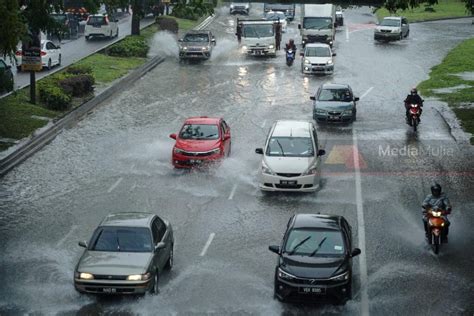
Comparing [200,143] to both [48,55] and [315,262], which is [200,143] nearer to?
[315,262]

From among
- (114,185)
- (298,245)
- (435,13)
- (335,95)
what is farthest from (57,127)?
(435,13)

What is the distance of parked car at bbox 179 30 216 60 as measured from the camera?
56156 mm

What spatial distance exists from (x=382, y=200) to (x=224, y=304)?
30.2 feet

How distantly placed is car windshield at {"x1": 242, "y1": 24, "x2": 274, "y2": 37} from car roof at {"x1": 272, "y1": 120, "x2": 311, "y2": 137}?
97.0ft

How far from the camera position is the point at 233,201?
26000mm

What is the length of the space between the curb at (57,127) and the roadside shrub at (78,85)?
678mm

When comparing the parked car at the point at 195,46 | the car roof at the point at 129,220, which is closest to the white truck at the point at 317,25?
the parked car at the point at 195,46

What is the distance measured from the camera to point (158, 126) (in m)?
36.7

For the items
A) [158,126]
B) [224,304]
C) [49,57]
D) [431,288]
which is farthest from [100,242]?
[49,57]

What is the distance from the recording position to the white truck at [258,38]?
57.9 metres

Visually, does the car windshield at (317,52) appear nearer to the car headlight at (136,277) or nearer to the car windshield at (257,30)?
the car windshield at (257,30)

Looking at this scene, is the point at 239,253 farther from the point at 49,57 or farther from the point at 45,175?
the point at 49,57

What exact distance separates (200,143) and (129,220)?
10663mm

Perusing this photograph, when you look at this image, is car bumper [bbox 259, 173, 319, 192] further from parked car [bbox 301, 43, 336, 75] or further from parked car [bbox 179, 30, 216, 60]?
parked car [bbox 179, 30, 216, 60]
